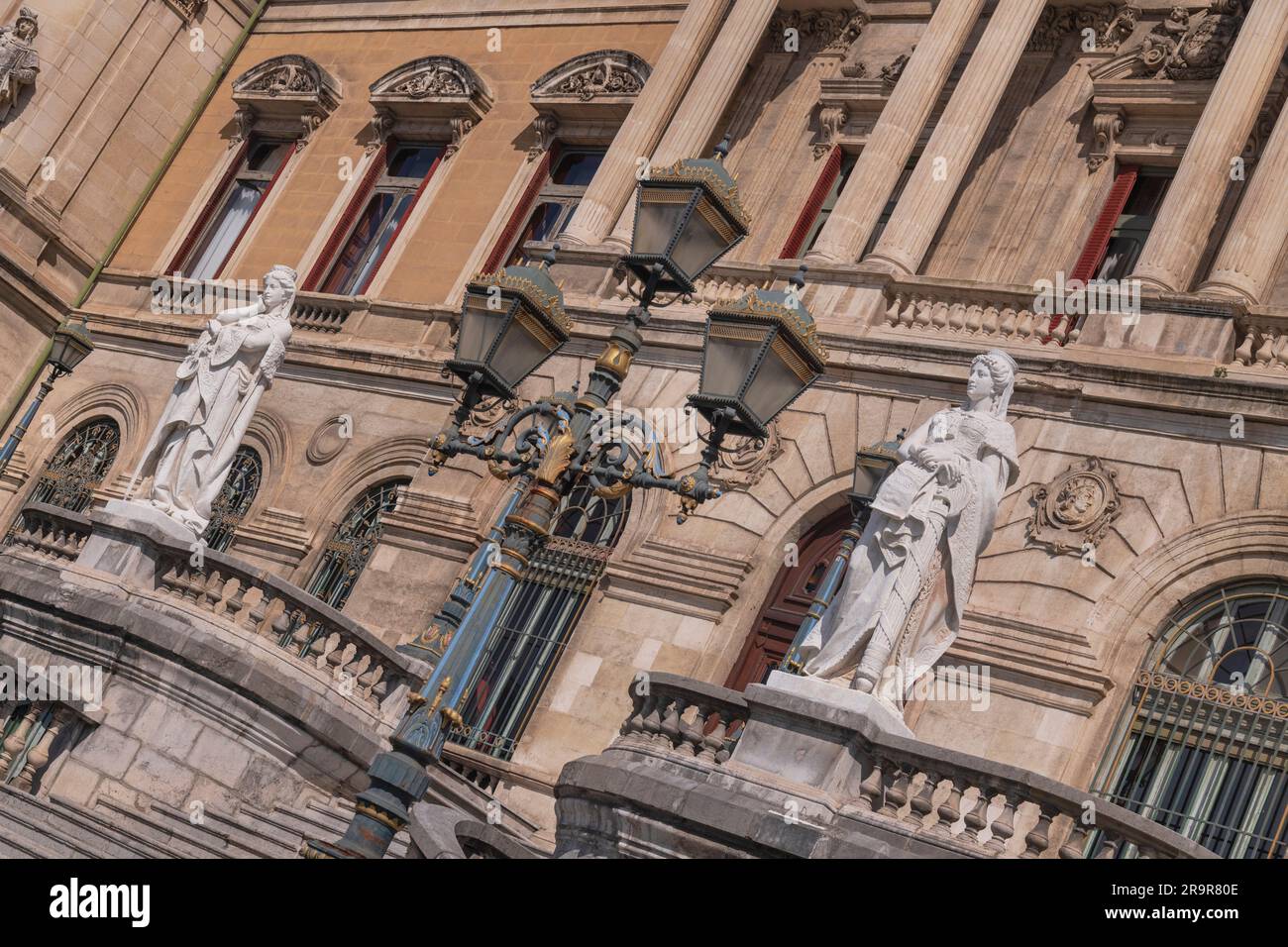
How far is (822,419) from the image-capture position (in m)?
17.3

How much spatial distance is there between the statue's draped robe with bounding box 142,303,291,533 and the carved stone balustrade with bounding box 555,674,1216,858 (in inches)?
232

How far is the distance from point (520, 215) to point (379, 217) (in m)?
2.71

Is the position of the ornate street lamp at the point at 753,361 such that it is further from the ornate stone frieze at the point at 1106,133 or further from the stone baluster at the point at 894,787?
the ornate stone frieze at the point at 1106,133

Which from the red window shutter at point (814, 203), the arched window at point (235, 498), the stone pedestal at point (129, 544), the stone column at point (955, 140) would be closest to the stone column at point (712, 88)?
the red window shutter at point (814, 203)

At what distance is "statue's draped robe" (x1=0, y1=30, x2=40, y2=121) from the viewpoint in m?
25.7

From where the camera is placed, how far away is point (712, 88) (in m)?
20.8

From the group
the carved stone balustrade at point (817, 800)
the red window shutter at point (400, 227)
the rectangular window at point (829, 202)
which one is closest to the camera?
the carved stone balustrade at point (817, 800)

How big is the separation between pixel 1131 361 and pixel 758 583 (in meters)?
4.17

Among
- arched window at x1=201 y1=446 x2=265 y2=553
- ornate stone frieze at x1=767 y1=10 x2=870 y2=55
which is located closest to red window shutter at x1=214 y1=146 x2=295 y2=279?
arched window at x1=201 y1=446 x2=265 y2=553

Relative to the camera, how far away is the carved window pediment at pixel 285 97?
2591cm

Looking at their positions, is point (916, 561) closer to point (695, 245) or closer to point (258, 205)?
point (695, 245)

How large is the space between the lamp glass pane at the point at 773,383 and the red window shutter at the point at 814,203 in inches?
431

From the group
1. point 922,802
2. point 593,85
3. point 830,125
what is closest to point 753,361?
point 922,802

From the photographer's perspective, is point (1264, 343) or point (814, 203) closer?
point (1264, 343)
